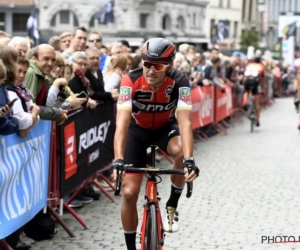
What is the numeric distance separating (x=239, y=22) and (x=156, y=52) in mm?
112187

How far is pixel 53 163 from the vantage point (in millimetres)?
9281

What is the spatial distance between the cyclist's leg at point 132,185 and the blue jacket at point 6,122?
97 centimetres

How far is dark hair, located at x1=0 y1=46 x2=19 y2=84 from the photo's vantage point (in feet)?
25.1

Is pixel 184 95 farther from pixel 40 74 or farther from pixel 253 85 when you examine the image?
pixel 253 85

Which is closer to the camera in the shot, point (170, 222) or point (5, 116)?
point (5, 116)

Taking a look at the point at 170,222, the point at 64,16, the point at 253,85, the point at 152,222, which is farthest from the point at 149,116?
the point at 64,16

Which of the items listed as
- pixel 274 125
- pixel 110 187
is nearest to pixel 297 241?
pixel 110 187

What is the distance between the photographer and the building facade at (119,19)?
301 ft

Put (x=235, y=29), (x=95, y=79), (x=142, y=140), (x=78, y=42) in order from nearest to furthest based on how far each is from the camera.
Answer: (x=142, y=140), (x=95, y=79), (x=78, y=42), (x=235, y=29)

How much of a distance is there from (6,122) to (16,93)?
1.97 feet

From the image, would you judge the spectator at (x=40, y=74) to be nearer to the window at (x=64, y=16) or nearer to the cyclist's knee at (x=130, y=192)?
the cyclist's knee at (x=130, y=192)

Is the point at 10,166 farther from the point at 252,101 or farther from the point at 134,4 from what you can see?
the point at 134,4

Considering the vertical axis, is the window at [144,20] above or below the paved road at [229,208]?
above

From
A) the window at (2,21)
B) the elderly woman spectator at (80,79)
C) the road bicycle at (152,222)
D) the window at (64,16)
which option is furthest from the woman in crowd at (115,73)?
the window at (64,16)
